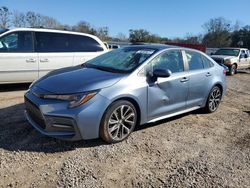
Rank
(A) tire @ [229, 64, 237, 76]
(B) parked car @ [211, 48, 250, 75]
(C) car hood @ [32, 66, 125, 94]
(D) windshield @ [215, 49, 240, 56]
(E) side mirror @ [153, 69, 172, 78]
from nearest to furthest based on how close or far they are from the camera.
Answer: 1. (C) car hood @ [32, 66, 125, 94]
2. (E) side mirror @ [153, 69, 172, 78]
3. (A) tire @ [229, 64, 237, 76]
4. (B) parked car @ [211, 48, 250, 75]
5. (D) windshield @ [215, 49, 240, 56]

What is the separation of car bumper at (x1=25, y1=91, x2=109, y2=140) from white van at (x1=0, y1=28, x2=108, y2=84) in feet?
11.9

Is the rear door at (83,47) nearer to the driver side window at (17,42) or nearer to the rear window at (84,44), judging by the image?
the rear window at (84,44)

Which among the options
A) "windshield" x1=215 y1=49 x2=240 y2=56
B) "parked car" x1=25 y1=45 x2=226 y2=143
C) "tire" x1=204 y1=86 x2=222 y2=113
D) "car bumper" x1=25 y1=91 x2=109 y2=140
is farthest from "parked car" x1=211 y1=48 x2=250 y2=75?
"car bumper" x1=25 y1=91 x2=109 y2=140

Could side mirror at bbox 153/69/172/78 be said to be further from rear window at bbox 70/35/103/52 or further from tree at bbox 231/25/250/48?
tree at bbox 231/25/250/48

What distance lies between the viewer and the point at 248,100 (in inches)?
324

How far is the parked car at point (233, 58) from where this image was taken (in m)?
16.1

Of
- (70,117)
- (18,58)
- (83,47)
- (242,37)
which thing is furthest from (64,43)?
(242,37)

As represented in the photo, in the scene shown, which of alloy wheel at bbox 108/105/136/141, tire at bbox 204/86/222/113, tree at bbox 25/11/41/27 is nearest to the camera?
alloy wheel at bbox 108/105/136/141

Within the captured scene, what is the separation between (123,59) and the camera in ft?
16.4

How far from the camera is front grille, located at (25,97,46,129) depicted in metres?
3.95

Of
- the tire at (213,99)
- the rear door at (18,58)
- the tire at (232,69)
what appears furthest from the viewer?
the tire at (232,69)

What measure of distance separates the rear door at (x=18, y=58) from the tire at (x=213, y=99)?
14.8ft

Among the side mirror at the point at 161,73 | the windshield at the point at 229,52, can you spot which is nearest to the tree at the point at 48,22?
the windshield at the point at 229,52

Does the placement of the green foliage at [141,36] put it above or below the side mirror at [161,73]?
above
